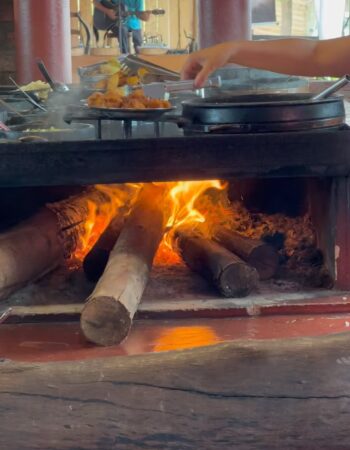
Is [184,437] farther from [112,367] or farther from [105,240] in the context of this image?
[105,240]

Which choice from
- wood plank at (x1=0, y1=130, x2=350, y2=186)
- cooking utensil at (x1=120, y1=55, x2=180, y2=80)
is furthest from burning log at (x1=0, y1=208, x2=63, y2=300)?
cooking utensil at (x1=120, y1=55, x2=180, y2=80)

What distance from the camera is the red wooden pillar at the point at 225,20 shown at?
23.7 feet

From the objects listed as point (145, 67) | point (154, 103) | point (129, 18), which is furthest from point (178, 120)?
point (129, 18)

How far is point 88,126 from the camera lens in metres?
2.97

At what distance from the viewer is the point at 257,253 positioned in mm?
2766

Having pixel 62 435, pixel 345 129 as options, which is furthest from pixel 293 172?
pixel 62 435

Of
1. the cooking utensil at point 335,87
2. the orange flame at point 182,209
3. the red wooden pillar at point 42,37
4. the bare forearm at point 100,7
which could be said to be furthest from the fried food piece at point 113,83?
the bare forearm at point 100,7

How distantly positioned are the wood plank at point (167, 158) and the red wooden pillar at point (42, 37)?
15.9ft

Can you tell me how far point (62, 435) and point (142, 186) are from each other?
1663 millimetres

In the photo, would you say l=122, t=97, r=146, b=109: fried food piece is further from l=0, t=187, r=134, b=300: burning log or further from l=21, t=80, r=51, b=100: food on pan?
l=21, t=80, r=51, b=100: food on pan

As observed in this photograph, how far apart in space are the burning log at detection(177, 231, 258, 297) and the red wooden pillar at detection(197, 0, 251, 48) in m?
4.75

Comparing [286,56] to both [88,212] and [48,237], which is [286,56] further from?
[48,237]

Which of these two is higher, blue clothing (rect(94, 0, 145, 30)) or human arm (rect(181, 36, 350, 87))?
blue clothing (rect(94, 0, 145, 30))

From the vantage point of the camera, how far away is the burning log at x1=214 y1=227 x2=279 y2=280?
2768 mm
